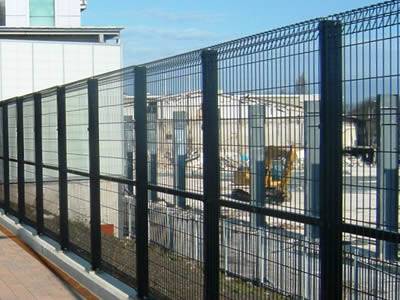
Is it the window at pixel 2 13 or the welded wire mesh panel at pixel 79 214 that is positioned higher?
the window at pixel 2 13

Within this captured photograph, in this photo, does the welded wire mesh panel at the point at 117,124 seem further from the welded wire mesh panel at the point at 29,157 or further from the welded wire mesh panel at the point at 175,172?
the welded wire mesh panel at the point at 29,157

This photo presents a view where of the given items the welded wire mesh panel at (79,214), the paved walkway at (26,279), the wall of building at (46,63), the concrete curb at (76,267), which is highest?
the wall of building at (46,63)

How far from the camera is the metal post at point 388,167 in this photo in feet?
11.0

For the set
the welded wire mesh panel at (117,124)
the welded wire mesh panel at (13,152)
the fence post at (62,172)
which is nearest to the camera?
the welded wire mesh panel at (117,124)

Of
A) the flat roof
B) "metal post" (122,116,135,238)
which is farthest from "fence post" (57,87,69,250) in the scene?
the flat roof

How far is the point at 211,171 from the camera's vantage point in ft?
17.0

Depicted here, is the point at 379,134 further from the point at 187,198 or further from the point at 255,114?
the point at 187,198

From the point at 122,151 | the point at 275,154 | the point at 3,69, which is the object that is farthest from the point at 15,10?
the point at 275,154

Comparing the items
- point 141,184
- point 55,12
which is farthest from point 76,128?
point 55,12

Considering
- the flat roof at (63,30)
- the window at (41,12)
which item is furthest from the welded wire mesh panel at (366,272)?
the window at (41,12)

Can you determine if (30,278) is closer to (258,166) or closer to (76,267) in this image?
(76,267)

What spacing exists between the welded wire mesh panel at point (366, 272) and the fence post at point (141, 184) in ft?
9.56

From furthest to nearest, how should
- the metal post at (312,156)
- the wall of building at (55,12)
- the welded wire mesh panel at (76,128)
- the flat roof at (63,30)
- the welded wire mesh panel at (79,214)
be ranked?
the wall of building at (55,12)
the flat roof at (63,30)
the welded wire mesh panel at (76,128)
the welded wire mesh panel at (79,214)
the metal post at (312,156)

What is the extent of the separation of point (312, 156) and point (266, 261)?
878 millimetres
